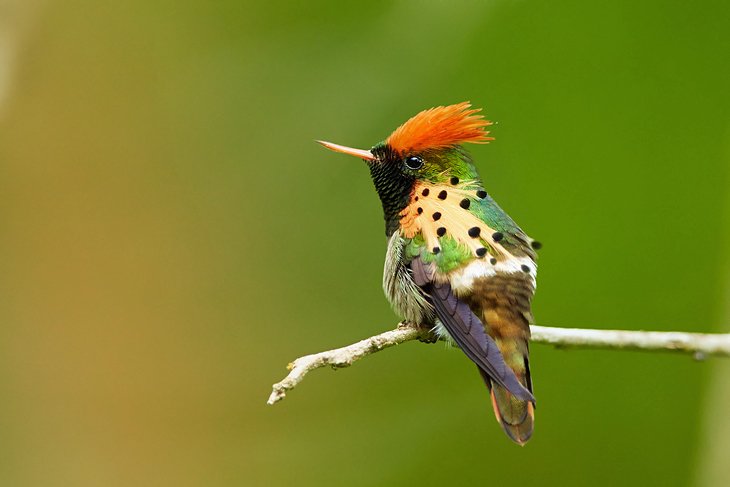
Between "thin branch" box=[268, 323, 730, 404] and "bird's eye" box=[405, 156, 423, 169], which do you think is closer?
"thin branch" box=[268, 323, 730, 404]

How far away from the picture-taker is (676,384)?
2229 mm

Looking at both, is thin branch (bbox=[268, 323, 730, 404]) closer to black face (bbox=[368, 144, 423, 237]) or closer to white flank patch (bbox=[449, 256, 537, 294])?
white flank patch (bbox=[449, 256, 537, 294])

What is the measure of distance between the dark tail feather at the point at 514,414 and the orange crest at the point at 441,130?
0.50 metres

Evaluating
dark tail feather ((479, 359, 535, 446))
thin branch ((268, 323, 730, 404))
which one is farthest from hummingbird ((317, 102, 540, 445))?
thin branch ((268, 323, 730, 404))

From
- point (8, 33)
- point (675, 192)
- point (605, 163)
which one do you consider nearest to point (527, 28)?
point (605, 163)

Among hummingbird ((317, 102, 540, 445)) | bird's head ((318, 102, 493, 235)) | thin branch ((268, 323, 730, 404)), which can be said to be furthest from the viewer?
bird's head ((318, 102, 493, 235))

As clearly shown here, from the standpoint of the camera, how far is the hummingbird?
148cm

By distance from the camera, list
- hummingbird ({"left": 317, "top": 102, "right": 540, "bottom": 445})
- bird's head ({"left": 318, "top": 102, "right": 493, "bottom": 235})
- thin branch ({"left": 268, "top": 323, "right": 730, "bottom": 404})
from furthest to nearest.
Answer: bird's head ({"left": 318, "top": 102, "right": 493, "bottom": 235}), hummingbird ({"left": 317, "top": 102, "right": 540, "bottom": 445}), thin branch ({"left": 268, "top": 323, "right": 730, "bottom": 404})

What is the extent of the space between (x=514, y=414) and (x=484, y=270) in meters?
0.35

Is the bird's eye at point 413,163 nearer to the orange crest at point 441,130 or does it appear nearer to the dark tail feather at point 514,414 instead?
the orange crest at point 441,130

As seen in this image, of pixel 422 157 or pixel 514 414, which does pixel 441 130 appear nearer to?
pixel 422 157

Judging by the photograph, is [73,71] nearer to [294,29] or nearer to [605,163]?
[294,29]

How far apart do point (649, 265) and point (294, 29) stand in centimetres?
160

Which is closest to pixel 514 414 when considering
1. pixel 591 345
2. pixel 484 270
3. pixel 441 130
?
pixel 591 345
